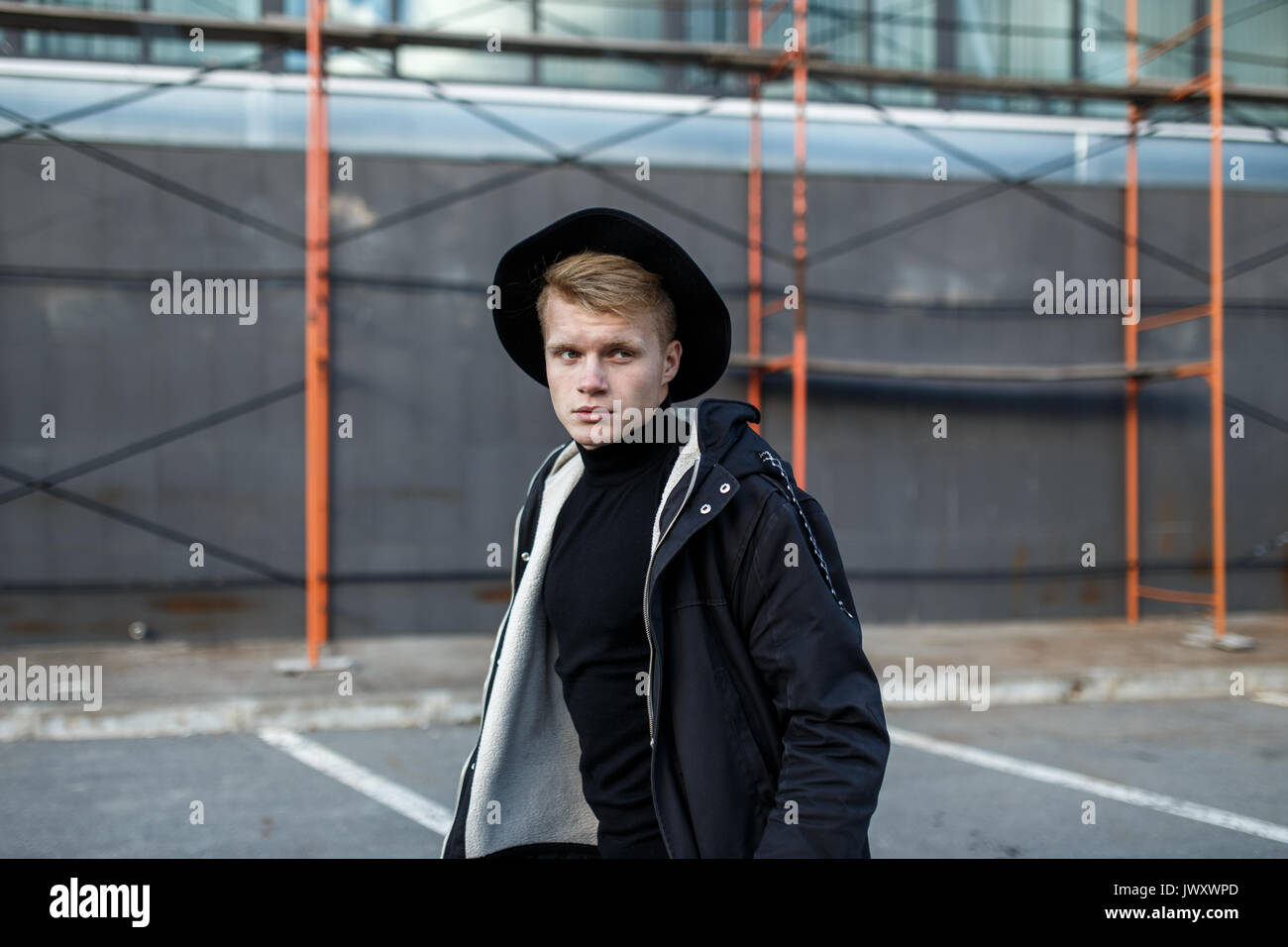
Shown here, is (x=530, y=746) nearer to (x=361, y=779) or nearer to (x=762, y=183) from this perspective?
(x=361, y=779)

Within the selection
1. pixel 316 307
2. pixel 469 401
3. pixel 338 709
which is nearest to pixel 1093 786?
pixel 338 709

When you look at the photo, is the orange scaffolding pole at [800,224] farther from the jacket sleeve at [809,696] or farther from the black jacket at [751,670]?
the jacket sleeve at [809,696]

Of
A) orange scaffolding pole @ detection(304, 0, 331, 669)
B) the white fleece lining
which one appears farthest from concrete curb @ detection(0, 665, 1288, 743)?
the white fleece lining

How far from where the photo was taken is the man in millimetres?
1503

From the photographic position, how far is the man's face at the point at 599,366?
173cm

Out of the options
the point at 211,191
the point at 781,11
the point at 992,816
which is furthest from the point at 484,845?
the point at 781,11

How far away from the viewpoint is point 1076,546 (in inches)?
357

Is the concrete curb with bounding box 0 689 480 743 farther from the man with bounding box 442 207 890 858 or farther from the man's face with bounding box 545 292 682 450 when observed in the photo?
the man's face with bounding box 545 292 682 450

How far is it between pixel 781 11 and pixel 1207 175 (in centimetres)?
452

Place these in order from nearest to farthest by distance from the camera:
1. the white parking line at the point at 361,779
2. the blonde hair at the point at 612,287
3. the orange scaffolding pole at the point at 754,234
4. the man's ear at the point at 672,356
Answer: the blonde hair at the point at 612,287 < the man's ear at the point at 672,356 < the white parking line at the point at 361,779 < the orange scaffolding pole at the point at 754,234

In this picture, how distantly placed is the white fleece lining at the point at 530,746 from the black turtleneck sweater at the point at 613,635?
88 millimetres

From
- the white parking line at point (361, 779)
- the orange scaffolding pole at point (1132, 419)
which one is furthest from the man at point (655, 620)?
the orange scaffolding pole at point (1132, 419)

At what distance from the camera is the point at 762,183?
8875mm
